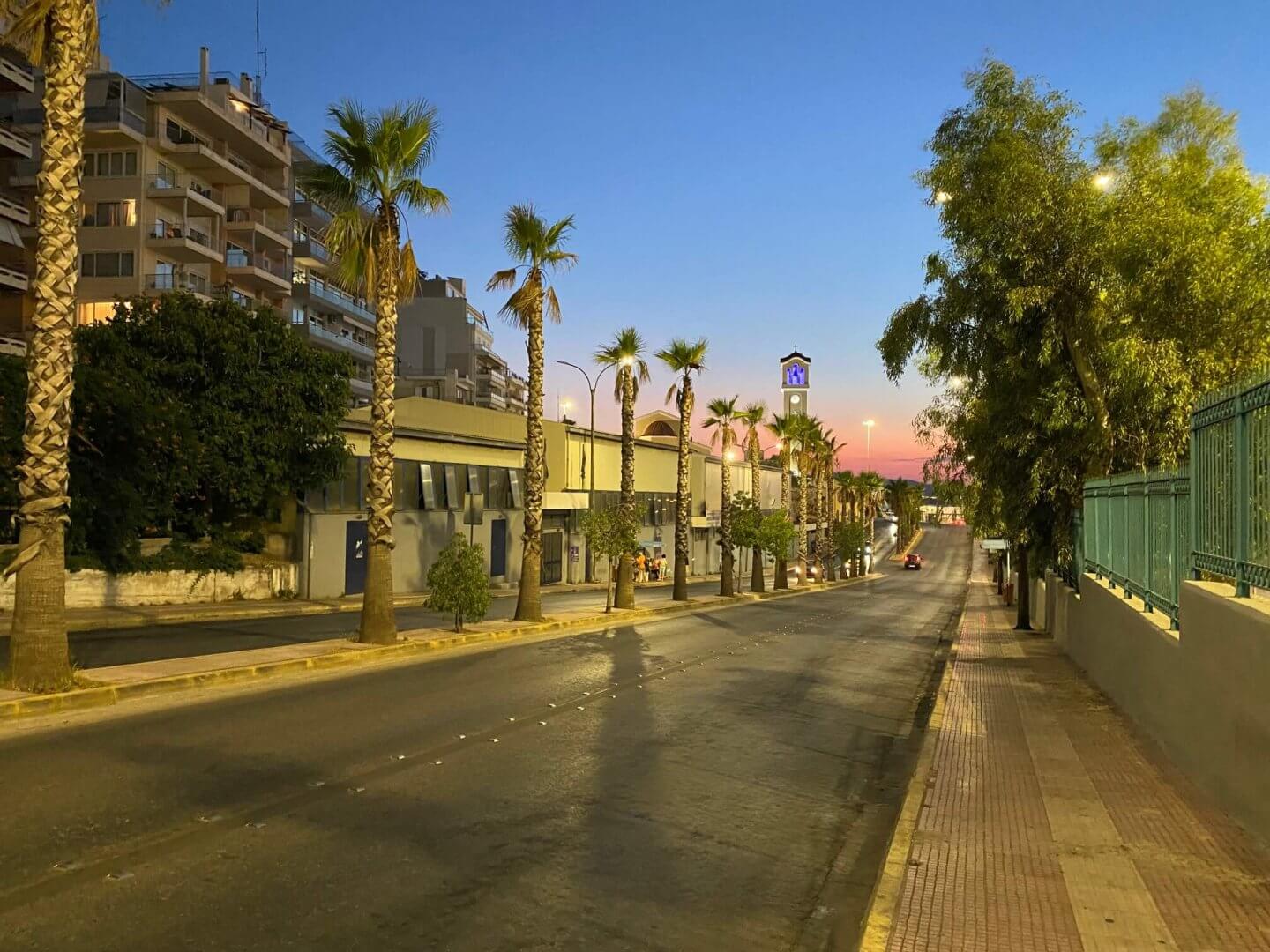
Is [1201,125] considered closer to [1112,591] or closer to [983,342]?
[983,342]

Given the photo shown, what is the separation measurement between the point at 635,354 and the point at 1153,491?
24229 mm

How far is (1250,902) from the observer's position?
18.5 feet

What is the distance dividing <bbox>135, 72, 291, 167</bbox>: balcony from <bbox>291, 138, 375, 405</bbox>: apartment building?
241cm

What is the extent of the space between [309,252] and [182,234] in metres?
13.1

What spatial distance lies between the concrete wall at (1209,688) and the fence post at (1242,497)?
162 millimetres

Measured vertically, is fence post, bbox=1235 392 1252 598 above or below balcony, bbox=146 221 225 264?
below

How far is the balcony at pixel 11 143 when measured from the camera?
140 ft

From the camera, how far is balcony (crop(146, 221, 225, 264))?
48938 millimetres

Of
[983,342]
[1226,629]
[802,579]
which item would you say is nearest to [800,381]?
[802,579]

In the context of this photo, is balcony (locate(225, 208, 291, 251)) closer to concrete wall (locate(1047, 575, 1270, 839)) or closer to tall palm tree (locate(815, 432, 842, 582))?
tall palm tree (locate(815, 432, 842, 582))

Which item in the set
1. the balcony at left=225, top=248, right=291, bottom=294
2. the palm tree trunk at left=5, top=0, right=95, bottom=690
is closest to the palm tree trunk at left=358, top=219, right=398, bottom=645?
the palm tree trunk at left=5, top=0, right=95, bottom=690

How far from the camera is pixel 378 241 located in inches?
753

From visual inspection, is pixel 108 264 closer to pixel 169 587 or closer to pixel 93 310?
pixel 93 310

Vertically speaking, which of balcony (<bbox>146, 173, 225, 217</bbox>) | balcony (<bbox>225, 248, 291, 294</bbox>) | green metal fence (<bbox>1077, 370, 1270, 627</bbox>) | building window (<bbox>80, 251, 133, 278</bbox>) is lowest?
green metal fence (<bbox>1077, 370, 1270, 627</bbox>)
